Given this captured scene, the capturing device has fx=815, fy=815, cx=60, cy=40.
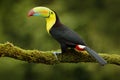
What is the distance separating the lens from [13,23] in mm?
11953

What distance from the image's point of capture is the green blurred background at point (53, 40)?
1131 cm

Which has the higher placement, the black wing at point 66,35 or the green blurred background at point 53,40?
the black wing at point 66,35

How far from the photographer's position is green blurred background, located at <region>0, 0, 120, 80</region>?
445 inches

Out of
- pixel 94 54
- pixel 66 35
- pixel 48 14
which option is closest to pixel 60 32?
pixel 66 35

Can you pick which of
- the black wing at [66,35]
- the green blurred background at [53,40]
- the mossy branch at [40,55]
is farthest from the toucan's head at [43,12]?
the green blurred background at [53,40]

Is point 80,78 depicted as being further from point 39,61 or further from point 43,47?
point 39,61

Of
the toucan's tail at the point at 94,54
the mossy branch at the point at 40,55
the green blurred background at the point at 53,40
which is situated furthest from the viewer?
the green blurred background at the point at 53,40

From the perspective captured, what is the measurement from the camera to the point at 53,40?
11.4m

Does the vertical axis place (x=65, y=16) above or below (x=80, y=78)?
above

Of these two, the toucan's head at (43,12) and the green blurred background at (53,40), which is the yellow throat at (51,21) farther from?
the green blurred background at (53,40)

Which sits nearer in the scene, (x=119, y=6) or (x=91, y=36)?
(x=91, y=36)

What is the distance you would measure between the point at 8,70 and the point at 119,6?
2161 millimetres

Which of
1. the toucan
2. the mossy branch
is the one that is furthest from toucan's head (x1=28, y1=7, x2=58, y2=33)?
the mossy branch

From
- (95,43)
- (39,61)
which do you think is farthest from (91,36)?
(39,61)
